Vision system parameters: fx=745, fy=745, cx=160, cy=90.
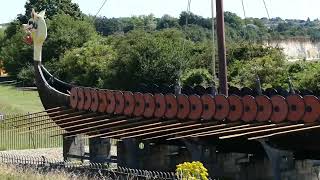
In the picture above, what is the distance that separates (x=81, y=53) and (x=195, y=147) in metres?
33.3

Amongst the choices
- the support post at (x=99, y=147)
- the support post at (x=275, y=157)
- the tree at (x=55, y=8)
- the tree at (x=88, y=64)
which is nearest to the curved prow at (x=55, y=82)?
the support post at (x=99, y=147)

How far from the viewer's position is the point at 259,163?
16.3 m

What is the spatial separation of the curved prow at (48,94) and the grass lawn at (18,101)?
664 inches

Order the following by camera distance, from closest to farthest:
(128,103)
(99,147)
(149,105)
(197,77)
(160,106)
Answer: (160,106) < (149,105) < (128,103) < (99,147) < (197,77)

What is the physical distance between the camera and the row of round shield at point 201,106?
13.6 m

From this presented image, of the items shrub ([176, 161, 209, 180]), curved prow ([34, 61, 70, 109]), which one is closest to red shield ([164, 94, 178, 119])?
curved prow ([34, 61, 70, 109])

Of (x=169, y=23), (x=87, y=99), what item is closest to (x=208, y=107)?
(x=87, y=99)

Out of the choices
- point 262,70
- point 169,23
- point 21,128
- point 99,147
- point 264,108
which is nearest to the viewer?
point 264,108

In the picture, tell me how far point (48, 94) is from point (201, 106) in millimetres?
6545

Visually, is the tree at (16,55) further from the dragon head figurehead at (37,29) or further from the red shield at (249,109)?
the red shield at (249,109)

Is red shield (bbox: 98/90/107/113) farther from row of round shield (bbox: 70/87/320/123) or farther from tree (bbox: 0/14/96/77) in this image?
tree (bbox: 0/14/96/77)

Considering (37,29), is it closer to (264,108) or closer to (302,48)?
(264,108)

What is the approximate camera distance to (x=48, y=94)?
68.3ft

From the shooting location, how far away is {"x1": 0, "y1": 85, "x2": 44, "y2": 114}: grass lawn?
130 ft
